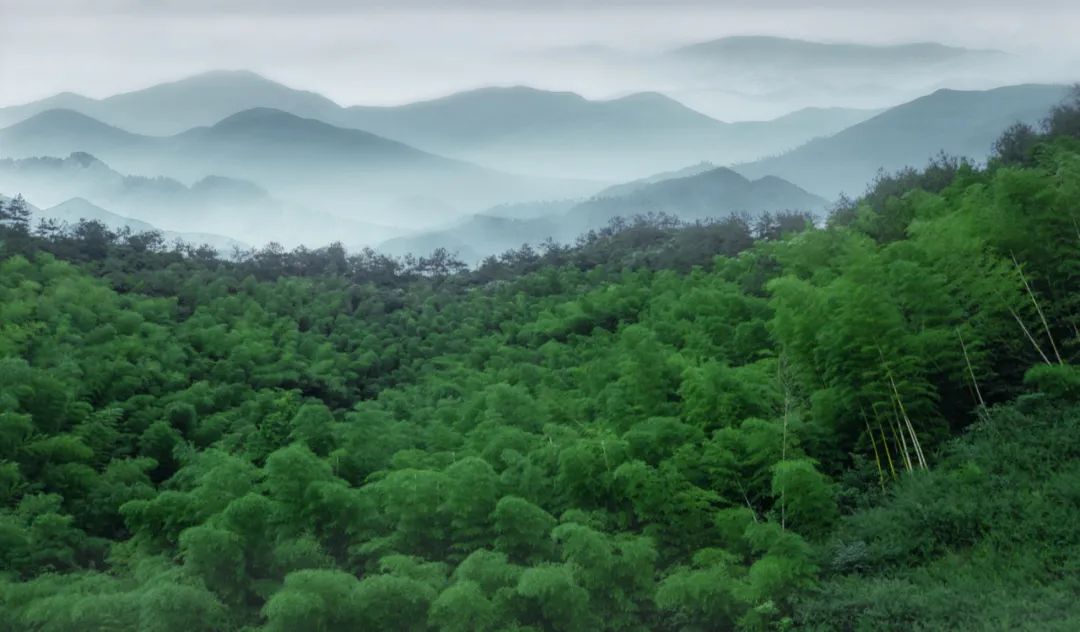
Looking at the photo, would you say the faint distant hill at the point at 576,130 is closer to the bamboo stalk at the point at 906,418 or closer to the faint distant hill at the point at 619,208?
the faint distant hill at the point at 619,208

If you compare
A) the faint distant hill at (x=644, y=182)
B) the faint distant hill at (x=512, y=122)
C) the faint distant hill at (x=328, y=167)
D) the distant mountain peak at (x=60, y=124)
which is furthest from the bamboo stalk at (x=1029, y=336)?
the distant mountain peak at (x=60, y=124)

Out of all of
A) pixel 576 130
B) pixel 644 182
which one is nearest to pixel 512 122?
pixel 576 130

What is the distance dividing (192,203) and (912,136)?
33246 mm

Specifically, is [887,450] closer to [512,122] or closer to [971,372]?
[971,372]

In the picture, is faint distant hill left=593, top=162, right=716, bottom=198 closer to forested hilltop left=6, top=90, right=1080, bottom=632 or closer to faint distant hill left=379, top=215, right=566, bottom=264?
faint distant hill left=379, top=215, right=566, bottom=264

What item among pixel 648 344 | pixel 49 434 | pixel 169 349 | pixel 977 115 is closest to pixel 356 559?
pixel 648 344

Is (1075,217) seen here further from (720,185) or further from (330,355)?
(720,185)

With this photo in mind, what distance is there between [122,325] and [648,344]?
11.0m

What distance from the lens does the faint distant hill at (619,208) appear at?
37156 millimetres

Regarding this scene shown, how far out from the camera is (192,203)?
44469mm

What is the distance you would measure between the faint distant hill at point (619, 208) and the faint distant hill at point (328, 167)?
2.65 meters

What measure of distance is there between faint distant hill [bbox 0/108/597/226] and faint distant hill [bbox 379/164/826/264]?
8.70ft

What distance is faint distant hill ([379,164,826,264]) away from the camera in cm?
3716

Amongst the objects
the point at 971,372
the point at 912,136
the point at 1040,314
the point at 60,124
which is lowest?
the point at 971,372
